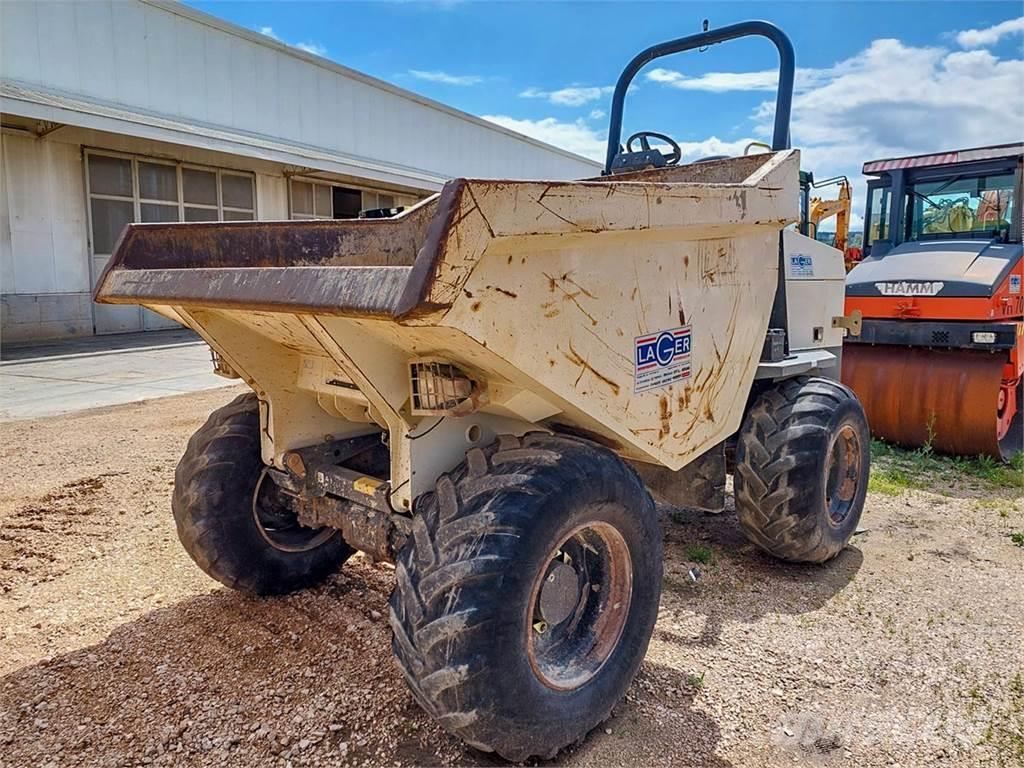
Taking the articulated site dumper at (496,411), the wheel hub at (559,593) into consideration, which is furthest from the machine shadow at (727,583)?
the wheel hub at (559,593)

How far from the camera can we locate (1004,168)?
20.0 feet

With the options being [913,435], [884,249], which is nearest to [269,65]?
[884,249]

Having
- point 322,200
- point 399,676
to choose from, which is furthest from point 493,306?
point 322,200

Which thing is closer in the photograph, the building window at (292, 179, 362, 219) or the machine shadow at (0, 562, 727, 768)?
the machine shadow at (0, 562, 727, 768)

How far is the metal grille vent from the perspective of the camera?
7.08ft

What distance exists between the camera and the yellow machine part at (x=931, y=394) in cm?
562

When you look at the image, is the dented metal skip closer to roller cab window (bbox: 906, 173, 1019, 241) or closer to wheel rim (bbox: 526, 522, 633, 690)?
wheel rim (bbox: 526, 522, 633, 690)

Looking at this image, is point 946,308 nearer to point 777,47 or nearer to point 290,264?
point 777,47

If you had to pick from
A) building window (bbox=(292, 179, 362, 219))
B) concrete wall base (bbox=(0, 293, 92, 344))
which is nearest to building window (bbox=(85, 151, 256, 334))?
concrete wall base (bbox=(0, 293, 92, 344))

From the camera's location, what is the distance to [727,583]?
11.5ft

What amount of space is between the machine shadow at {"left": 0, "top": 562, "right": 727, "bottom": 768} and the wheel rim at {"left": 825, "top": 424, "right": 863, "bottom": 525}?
150cm

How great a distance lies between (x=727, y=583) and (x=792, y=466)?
64 cm

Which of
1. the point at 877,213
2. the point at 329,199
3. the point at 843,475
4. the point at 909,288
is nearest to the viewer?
the point at 843,475

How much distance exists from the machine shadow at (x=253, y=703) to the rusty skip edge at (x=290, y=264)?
1301 mm
